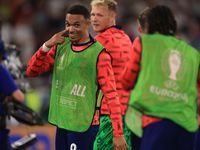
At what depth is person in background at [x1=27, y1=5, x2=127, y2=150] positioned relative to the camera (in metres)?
2.91

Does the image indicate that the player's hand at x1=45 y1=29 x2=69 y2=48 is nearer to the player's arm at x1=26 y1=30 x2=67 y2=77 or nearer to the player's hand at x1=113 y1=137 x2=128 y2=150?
the player's arm at x1=26 y1=30 x2=67 y2=77

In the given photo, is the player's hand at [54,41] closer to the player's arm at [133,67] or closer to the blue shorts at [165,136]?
the player's arm at [133,67]

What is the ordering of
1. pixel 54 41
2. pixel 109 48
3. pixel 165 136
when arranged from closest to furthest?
pixel 165 136
pixel 54 41
pixel 109 48

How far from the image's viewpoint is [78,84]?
117 inches

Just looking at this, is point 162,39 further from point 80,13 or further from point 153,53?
point 80,13

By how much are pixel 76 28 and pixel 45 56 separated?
39 cm

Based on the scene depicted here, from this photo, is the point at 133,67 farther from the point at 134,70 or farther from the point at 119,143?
the point at 119,143

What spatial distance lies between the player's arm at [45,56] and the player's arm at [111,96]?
431 millimetres

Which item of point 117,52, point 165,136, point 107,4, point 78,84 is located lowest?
point 165,136

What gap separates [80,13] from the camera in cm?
310

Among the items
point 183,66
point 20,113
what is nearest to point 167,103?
point 183,66

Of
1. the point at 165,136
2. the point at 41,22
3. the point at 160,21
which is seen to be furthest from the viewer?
the point at 41,22

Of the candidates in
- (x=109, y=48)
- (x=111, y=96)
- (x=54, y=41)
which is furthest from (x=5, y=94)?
(x=111, y=96)

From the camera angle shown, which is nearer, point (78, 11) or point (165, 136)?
point (165, 136)
